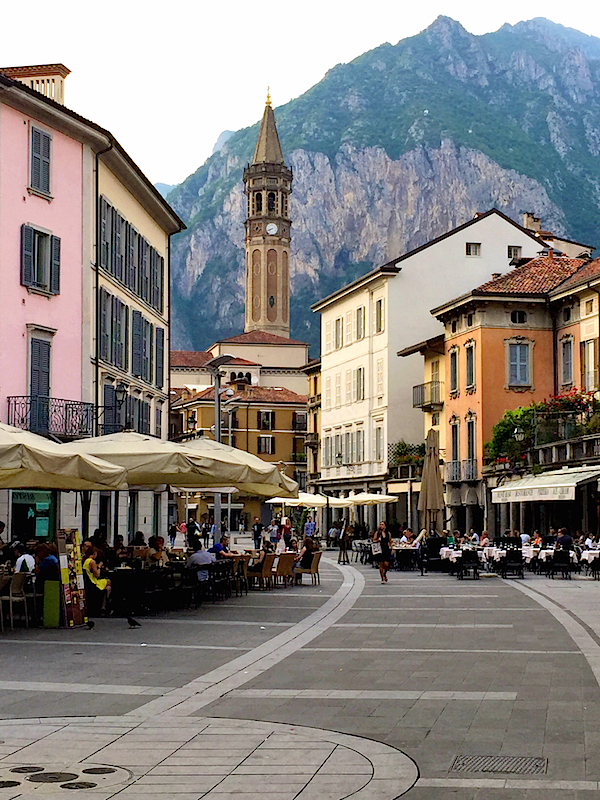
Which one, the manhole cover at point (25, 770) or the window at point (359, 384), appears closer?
the manhole cover at point (25, 770)

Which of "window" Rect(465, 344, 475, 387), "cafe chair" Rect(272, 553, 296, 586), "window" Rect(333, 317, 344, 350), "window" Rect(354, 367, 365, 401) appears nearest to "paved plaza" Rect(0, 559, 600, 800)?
"cafe chair" Rect(272, 553, 296, 586)

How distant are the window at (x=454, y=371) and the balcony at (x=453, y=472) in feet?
11.1

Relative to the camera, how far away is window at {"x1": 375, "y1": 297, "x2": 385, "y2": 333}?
231 ft

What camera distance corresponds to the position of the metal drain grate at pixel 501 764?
8000mm

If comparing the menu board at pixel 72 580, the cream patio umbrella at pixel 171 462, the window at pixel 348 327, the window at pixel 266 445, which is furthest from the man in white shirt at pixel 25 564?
the window at pixel 266 445

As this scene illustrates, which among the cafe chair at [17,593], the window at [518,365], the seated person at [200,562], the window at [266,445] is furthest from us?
the window at [266,445]

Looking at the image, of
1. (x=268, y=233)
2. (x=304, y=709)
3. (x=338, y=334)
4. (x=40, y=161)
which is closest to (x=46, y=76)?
(x=40, y=161)

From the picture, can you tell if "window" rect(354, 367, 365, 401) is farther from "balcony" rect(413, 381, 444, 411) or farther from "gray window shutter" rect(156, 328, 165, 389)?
"gray window shutter" rect(156, 328, 165, 389)

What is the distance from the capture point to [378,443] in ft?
235

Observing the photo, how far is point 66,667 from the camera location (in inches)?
531

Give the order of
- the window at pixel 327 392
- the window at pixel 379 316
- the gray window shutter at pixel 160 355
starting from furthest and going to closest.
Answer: the window at pixel 327 392, the window at pixel 379 316, the gray window shutter at pixel 160 355

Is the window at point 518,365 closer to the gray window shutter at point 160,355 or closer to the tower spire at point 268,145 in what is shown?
the gray window shutter at point 160,355

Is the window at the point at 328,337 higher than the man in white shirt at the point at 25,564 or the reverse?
higher

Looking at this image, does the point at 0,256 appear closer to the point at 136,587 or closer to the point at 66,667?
the point at 136,587
